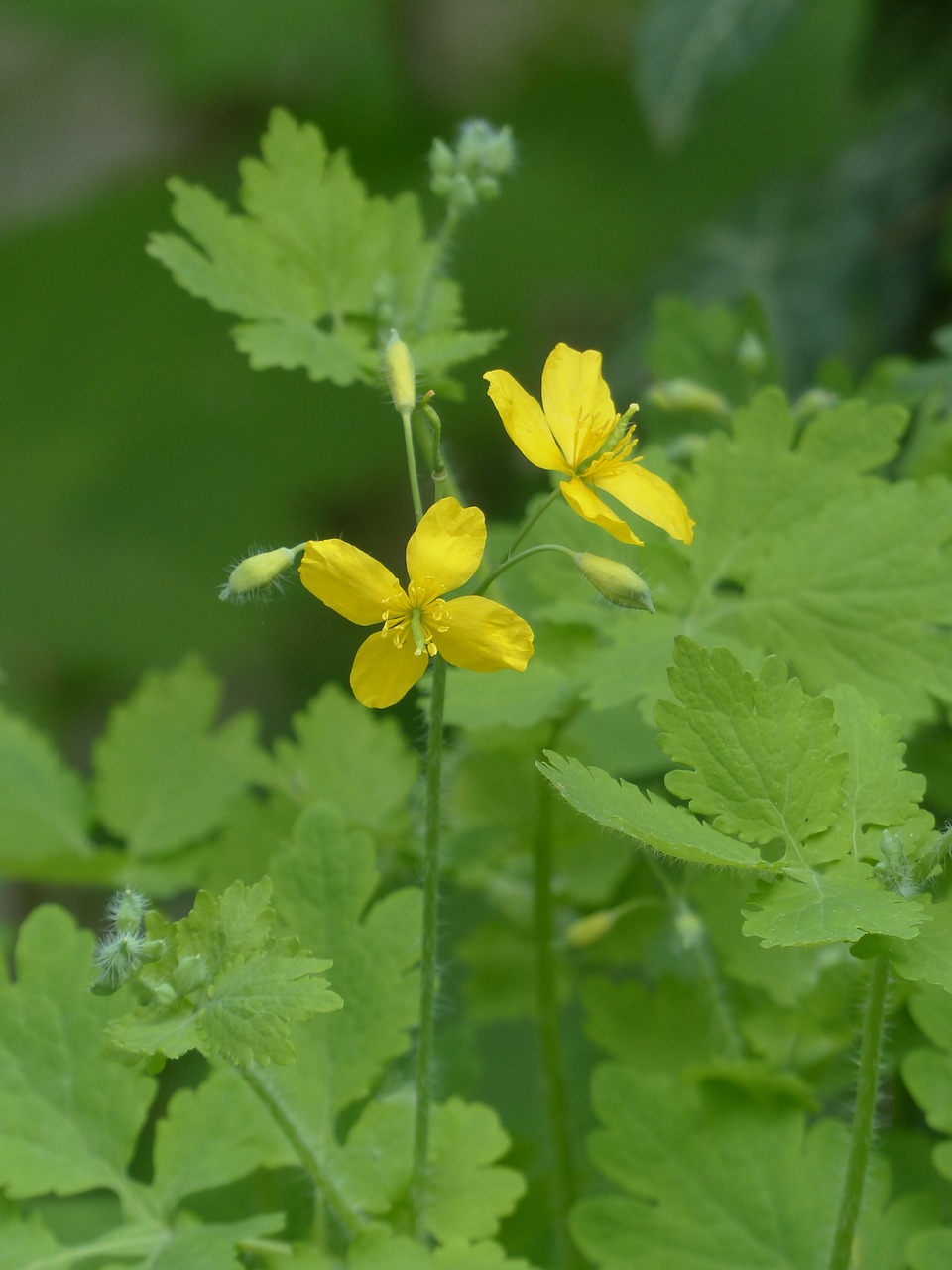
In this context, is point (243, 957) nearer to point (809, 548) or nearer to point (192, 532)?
point (809, 548)

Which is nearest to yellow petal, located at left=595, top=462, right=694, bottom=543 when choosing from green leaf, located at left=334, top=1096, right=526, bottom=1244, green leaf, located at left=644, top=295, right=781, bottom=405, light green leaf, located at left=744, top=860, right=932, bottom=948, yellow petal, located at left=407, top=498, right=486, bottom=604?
yellow petal, located at left=407, top=498, right=486, bottom=604

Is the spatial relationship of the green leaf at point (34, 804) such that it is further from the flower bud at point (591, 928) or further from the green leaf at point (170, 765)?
the flower bud at point (591, 928)

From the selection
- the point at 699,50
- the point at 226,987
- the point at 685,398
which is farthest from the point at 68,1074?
the point at 699,50

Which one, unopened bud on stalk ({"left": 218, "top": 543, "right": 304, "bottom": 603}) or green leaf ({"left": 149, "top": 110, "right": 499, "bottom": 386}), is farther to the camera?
green leaf ({"left": 149, "top": 110, "right": 499, "bottom": 386})

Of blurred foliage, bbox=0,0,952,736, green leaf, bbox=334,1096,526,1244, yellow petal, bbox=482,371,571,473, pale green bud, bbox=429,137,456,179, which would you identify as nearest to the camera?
yellow petal, bbox=482,371,571,473

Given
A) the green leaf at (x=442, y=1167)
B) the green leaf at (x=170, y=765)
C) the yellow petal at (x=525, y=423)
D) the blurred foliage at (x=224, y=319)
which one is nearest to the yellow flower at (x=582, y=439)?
the yellow petal at (x=525, y=423)

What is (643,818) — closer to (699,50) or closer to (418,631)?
(418,631)

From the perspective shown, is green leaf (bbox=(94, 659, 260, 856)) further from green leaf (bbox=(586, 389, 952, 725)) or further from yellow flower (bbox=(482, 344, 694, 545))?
yellow flower (bbox=(482, 344, 694, 545))
